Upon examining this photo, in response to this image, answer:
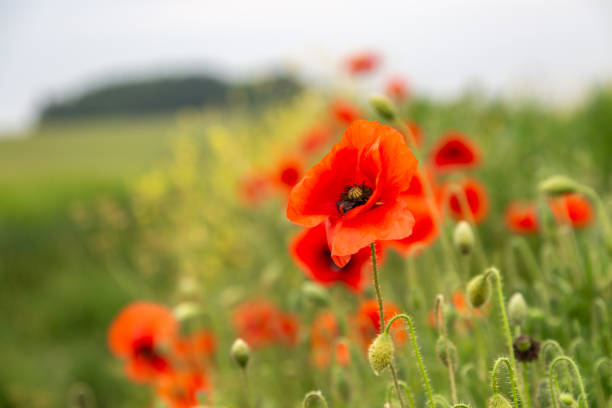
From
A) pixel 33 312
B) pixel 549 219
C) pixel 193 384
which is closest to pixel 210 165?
pixel 33 312

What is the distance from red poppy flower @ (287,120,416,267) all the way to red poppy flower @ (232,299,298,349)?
1307 mm

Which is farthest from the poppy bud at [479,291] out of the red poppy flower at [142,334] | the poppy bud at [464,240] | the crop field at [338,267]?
the red poppy flower at [142,334]

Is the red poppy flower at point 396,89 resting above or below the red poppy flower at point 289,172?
above

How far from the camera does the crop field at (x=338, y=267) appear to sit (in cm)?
96

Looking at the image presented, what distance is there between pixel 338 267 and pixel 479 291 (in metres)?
0.64

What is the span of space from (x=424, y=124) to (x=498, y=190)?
1447 millimetres

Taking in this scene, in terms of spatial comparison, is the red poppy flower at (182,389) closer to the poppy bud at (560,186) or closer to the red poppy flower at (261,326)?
the red poppy flower at (261,326)

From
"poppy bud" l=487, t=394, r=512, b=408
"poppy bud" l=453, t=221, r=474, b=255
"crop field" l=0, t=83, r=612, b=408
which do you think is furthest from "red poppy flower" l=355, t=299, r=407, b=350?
"poppy bud" l=487, t=394, r=512, b=408

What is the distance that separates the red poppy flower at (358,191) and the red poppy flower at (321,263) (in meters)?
0.53

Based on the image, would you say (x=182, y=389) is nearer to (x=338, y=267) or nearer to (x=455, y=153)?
(x=338, y=267)

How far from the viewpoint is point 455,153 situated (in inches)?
76.4

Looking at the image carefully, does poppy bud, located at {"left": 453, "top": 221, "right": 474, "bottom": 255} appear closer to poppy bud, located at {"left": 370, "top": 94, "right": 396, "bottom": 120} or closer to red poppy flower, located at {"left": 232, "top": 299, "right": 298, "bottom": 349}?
poppy bud, located at {"left": 370, "top": 94, "right": 396, "bottom": 120}

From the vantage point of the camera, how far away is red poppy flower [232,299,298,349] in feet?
7.37

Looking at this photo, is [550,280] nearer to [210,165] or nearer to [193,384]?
[193,384]
